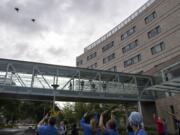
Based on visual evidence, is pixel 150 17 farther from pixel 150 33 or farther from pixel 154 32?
pixel 154 32

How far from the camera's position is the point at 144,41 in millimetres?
30578

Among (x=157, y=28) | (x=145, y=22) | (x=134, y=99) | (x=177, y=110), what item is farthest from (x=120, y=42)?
(x=177, y=110)

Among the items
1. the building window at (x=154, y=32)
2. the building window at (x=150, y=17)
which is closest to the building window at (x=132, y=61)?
the building window at (x=154, y=32)

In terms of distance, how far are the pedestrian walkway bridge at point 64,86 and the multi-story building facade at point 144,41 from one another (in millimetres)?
4784

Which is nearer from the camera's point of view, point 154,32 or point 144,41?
point 154,32

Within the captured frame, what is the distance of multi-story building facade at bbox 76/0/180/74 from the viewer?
25.7 meters

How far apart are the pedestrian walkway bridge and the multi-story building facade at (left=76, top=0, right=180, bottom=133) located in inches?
145

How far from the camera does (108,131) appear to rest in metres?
4.57

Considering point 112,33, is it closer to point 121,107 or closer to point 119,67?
point 119,67

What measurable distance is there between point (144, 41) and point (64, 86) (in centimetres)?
1727

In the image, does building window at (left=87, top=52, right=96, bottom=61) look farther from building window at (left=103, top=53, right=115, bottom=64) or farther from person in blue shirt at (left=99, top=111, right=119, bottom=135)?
person in blue shirt at (left=99, top=111, right=119, bottom=135)

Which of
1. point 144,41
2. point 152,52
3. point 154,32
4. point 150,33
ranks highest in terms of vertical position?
point 150,33

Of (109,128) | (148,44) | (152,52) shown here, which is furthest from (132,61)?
A: (109,128)

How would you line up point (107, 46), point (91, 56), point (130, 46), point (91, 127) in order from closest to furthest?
point (91, 127) → point (130, 46) → point (107, 46) → point (91, 56)
